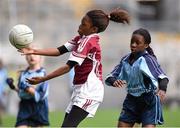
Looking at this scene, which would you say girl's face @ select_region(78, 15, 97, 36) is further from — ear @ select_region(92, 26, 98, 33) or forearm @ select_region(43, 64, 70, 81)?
forearm @ select_region(43, 64, 70, 81)

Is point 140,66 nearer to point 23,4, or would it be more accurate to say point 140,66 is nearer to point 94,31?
point 94,31

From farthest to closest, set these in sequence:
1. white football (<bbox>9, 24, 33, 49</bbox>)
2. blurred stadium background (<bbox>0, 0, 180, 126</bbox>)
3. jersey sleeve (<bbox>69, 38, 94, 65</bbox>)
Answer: blurred stadium background (<bbox>0, 0, 180, 126</bbox>) < white football (<bbox>9, 24, 33, 49</bbox>) < jersey sleeve (<bbox>69, 38, 94, 65</bbox>)

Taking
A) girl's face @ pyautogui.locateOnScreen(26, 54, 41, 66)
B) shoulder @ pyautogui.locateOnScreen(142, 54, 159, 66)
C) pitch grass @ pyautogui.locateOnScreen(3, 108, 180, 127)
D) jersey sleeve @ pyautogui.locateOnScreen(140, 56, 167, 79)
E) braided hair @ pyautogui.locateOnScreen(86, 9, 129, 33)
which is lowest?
pitch grass @ pyautogui.locateOnScreen(3, 108, 180, 127)

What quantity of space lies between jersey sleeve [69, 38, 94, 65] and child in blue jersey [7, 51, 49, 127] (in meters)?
2.38

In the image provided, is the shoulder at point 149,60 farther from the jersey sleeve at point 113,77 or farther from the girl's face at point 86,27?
the girl's face at point 86,27

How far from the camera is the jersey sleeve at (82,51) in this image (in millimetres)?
9023

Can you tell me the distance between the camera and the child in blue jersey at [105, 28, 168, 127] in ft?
30.7

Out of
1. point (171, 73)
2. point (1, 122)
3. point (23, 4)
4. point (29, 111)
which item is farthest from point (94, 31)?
point (23, 4)

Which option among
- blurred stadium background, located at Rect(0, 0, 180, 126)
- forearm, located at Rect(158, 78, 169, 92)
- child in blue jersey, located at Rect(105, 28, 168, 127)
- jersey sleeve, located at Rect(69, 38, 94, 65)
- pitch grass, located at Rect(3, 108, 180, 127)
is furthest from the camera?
blurred stadium background, located at Rect(0, 0, 180, 126)

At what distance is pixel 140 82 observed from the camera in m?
9.41

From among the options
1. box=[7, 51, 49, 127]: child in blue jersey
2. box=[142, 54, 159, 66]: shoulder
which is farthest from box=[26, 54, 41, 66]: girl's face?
box=[142, 54, 159, 66]: shoulder

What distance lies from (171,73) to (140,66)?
683 inches

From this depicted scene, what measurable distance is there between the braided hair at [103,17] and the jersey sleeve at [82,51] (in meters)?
0.24

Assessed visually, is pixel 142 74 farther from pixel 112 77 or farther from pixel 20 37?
pixel 20 37
